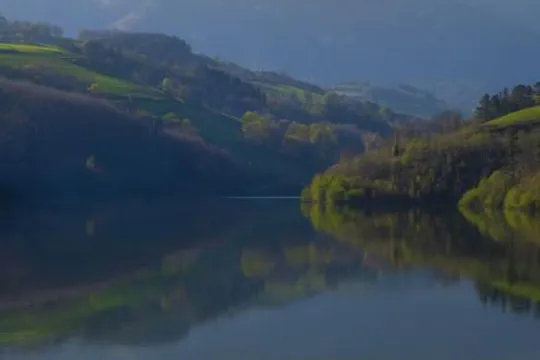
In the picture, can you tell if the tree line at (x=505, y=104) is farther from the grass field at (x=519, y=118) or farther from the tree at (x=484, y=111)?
the grass field at (x=519, y=118)

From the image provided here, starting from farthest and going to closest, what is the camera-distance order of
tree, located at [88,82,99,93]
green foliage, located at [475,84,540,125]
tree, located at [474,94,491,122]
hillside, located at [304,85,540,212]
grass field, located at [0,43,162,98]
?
tree, located at [88,82,99,93], grass field, located at [0,43,162,98], green foliage, located at [475,84,540,125], tree, located at [474,94,491,122], hillside, located at [304,85,540,212]

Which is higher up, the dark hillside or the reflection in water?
the dark hillside

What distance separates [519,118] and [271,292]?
311ft

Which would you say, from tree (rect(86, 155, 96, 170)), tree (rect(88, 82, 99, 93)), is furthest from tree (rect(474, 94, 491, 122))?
tree (rect(88, 82, 99, 93))

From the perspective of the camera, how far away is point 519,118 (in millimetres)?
135625

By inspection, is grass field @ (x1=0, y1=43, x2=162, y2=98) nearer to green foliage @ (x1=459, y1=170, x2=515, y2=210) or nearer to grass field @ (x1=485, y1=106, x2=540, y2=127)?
grass field @ (x1=485, y1=106, x2=540, y2=127)

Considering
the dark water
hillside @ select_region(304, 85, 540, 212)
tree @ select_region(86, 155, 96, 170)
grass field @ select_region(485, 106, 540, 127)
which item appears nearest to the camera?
the dark water

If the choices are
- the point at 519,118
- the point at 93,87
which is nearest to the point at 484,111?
the point at 519,118

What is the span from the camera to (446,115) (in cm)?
15700

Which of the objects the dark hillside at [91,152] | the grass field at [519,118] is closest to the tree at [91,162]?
the dark hillside at [91,152]

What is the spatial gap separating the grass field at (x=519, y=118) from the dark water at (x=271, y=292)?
49524 mm

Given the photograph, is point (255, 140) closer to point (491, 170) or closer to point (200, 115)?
point (200, 115)

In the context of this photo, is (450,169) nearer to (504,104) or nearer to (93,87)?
(504,104)

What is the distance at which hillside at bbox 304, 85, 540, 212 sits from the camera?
11956 centimetres
